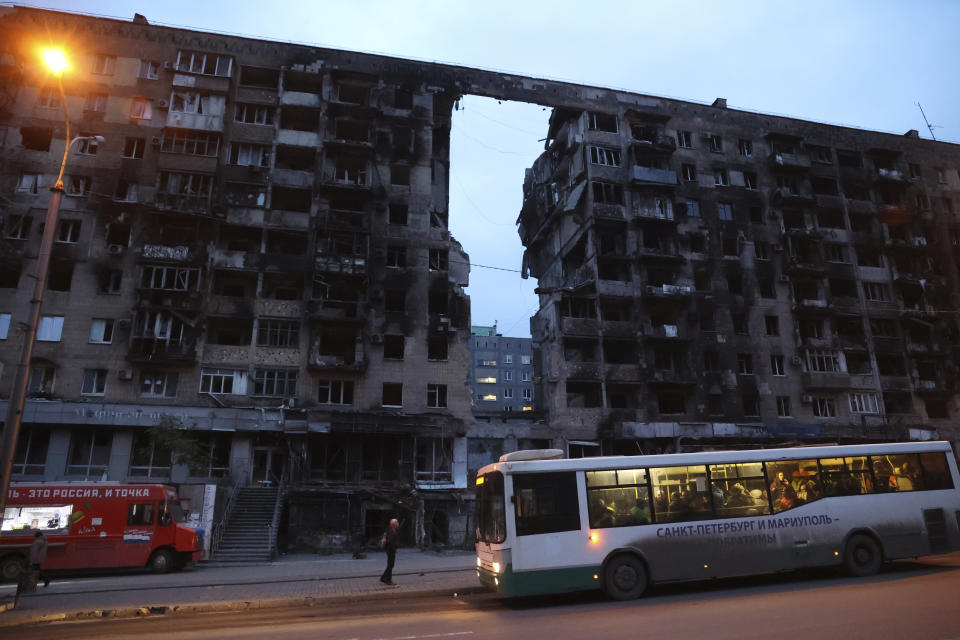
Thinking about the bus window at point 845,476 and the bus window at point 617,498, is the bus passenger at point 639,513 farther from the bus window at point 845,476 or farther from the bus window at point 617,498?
the bus window at point 845,476

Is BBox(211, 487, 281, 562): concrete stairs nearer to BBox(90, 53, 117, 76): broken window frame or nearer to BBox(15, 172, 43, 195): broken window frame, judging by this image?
BBox(15, 172, 43, 195): broken window frame

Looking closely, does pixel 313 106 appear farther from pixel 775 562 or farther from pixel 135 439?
pixel 775 562

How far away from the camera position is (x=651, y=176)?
154ft

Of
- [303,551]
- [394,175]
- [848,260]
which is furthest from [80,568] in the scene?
[848,260]

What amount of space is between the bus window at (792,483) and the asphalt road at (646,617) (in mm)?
1929

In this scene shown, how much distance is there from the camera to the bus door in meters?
13.0

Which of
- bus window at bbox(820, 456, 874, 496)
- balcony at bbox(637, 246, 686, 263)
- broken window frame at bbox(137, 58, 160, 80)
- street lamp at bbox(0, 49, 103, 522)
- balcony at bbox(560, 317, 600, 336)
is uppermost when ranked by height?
broken window frame at bbox(137, 58, 160, 80)

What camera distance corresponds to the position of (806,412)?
4534cm

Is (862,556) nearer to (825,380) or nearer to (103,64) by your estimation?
(825,380)

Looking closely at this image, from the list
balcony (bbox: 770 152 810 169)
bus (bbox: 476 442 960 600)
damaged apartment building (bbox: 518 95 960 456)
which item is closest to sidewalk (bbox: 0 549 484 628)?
bus (bbox: 476 442 960 600)

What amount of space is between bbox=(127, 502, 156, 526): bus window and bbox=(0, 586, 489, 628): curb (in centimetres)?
907

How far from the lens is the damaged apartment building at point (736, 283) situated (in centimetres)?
4353

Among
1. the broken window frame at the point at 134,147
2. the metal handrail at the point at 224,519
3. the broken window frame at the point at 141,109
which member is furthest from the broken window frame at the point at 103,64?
the metal handrail at the point at 224,519

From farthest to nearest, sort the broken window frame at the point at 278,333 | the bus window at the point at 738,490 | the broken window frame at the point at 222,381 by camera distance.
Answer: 1. the broken window frame at the point at 278,333
2. the broken window frame at the point at 222,381
3. the bus window at the point at 738,490
